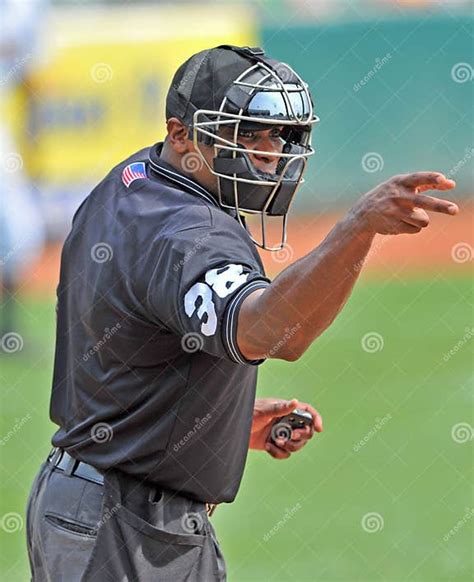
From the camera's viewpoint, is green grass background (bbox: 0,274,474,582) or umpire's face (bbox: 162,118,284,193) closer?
umpire's face (bbox: 162,118,284,193)

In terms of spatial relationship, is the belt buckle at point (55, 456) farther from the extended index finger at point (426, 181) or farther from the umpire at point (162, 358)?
the extended index finger at point (426, 181)

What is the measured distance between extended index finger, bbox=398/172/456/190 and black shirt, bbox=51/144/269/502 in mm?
462

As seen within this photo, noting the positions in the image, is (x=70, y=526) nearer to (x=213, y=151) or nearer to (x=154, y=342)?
(x=154, y=342)

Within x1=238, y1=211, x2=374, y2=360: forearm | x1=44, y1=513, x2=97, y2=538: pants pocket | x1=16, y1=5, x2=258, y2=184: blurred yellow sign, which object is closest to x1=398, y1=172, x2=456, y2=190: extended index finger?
x1=238, y1=211, x2=374, y2=360: forearm

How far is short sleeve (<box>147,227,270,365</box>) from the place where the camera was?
9.48 ft

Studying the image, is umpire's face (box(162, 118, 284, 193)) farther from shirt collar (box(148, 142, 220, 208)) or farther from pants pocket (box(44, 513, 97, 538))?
pants pocket (box(44, 513, 97, 538))

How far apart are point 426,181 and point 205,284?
0.61 metres

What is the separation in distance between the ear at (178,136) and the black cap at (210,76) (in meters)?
0.02

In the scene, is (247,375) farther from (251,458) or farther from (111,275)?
(251,458)

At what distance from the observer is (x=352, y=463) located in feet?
26.9

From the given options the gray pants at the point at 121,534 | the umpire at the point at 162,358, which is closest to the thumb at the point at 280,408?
the umpire at the point at 162,358

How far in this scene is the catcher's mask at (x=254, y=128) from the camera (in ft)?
11.0

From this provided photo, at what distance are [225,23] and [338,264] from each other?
1284 centimetres

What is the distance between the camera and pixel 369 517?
709 centimetres
